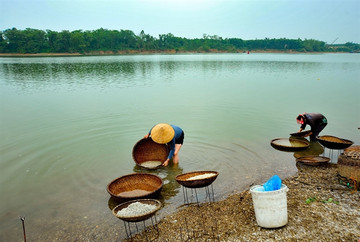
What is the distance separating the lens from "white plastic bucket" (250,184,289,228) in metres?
3.58

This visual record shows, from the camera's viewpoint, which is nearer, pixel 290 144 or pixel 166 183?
pixel 166 183

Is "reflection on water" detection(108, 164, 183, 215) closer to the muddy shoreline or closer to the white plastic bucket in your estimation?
the muddy shoreline

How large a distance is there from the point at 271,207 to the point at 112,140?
5.88 m

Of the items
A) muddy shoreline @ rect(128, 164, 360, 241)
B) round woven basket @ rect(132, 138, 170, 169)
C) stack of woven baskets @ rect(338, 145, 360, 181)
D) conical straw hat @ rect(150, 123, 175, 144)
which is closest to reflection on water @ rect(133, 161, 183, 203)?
round woven basket @ rect(132, 138, 170, 169)

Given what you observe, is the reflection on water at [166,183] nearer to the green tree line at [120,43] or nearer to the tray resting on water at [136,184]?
the tray resting on water at [136,184]

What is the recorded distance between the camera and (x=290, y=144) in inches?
297

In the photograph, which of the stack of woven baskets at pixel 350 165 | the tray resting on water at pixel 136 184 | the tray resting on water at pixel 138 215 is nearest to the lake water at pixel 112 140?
the tray resting on water at pixel 136 184

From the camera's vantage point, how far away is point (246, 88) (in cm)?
1828

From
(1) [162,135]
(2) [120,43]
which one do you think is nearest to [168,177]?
(1) [162,135]

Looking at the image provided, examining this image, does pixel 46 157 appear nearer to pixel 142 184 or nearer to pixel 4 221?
pixel 4 221

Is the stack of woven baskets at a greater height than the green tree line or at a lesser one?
lesser

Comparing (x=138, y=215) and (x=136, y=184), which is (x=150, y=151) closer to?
(x=136, y=184)

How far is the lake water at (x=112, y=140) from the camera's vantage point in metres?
4.80

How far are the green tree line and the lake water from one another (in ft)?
209
